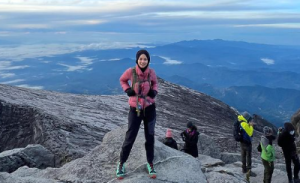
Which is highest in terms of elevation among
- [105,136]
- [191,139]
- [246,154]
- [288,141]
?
[105,136]

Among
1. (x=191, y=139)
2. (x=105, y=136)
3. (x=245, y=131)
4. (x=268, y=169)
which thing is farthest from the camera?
(x=191, y=139)

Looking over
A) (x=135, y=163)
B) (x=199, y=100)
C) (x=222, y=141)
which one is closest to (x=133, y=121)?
(x=135, y=163)

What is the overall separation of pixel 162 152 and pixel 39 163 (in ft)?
25.1

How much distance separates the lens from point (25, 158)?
51.3 ft

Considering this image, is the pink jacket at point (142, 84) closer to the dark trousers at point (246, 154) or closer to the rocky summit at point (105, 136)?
the rocky summit at point (105, 136)

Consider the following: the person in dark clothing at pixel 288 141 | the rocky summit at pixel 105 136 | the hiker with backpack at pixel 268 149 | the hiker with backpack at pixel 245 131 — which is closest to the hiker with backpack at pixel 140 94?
the rocky summit at pixel 105 136

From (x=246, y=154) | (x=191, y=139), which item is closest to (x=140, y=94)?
(x=191, y=139)

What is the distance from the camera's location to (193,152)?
680 inches

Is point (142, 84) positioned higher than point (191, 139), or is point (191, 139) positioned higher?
point (142, 84)

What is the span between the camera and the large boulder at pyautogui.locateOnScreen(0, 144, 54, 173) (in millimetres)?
14797

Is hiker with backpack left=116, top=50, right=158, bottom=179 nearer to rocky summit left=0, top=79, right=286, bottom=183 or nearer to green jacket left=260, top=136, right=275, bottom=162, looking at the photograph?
rocky summit left=0, top=79, right=286, bottom=183

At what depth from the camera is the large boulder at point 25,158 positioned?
14.8 metres

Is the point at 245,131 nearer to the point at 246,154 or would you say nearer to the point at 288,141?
the point at 246,154

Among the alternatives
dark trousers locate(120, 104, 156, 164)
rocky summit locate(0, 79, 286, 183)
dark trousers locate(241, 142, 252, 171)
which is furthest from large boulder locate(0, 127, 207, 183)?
dark trousers locate(241, 142, 252, 171)
